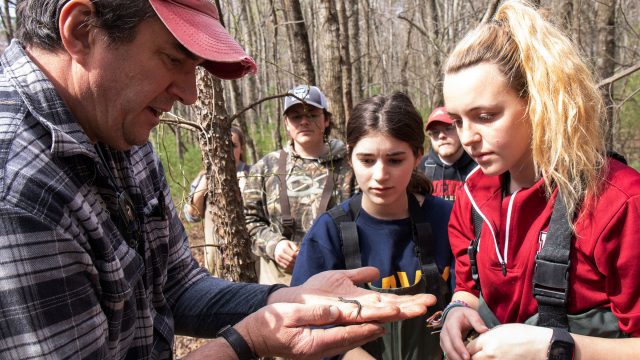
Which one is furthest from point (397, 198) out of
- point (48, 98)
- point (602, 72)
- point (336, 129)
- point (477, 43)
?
point (602, 72)

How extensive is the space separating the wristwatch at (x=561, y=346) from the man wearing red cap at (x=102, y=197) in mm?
427

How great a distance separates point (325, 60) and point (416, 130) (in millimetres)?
2696

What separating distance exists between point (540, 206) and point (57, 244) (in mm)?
1523

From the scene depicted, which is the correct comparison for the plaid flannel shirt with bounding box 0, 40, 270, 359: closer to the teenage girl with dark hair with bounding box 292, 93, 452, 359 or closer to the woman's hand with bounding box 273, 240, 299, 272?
the teenage girl with dark hair with bounding box 292, 93, 452, 359

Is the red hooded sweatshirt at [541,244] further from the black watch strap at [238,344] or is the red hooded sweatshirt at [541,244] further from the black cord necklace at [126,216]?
the black cord necklace at [126,216]

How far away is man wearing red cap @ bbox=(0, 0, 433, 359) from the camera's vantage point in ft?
3.63

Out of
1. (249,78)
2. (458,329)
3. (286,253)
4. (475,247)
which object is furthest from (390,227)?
(249,78)

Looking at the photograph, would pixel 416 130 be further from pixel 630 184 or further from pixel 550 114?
pixel 630 184

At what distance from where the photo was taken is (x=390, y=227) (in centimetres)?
229

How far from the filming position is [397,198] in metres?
2.40

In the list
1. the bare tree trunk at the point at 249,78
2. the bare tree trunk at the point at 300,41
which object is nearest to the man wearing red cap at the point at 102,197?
the bare tree trunk at the point at 300,41

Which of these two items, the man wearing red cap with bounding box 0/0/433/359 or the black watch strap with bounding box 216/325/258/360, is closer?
the man wearing red cap with bounding box 0/0/433/359

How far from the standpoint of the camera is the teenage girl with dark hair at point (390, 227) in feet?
6.89

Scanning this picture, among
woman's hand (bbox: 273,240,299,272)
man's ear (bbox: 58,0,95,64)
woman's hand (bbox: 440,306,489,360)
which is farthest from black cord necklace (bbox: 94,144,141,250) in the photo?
woman's hand (bbox: 273,240,299,272)
